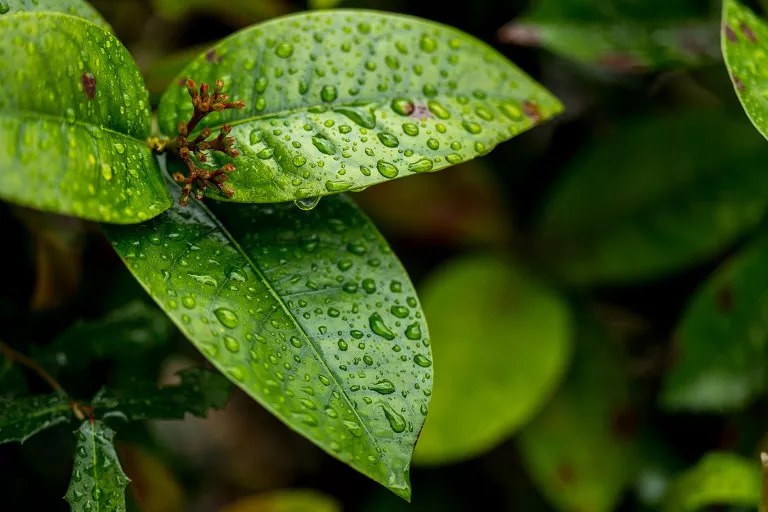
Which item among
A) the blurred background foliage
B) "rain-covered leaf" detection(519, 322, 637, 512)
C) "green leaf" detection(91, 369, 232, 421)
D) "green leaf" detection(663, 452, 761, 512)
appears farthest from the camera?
"rain-covered leaf" detection(519, 322, 637, 512)

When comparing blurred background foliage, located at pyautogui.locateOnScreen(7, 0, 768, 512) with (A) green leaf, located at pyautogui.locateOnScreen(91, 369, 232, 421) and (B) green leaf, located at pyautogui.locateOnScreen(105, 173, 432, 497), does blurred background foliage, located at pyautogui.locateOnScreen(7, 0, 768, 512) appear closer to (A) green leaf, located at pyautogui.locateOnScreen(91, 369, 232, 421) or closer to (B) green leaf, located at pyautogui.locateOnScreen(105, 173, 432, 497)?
(A) green leaf, located at pyautogui.locateOnScreen(91, 369, 232, 421)

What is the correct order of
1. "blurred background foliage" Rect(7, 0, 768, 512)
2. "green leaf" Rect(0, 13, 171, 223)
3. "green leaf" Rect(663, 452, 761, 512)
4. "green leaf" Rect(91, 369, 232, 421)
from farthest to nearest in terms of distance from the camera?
"blurred background foliage" Rect(7, 0, 768, 512) → "green leaf" Rect(663, 452, 761, 512) → "green leaf" Rect(91, 369, 232, 421) → "green leaf" Rect(0, 13, 171, 223)

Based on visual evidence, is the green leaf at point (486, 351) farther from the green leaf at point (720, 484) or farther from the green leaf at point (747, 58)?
the green leaf at point (747, 58)

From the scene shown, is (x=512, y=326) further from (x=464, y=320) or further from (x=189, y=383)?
(x=189, y=383)

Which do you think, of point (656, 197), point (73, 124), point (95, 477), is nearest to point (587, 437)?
point (656, 197)

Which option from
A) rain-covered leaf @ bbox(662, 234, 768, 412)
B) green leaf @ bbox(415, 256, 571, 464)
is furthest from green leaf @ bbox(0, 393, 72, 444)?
rain-covered leaf @ bbox(662, 234, 768, 412)

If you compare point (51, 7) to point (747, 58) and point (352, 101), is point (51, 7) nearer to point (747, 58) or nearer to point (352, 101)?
point (352, 101)
